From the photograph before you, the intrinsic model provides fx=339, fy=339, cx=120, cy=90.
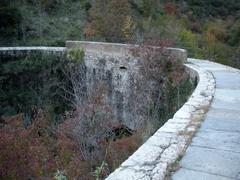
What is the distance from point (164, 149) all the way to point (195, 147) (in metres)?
0.42

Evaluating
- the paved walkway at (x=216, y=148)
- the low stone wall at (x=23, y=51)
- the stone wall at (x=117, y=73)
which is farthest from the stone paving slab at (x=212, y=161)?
the low stone wall at (x=23, y=51)

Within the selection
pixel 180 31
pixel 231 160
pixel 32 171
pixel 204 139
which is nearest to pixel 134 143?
pixel 32 171

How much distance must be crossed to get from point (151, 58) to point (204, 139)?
28.1 ft

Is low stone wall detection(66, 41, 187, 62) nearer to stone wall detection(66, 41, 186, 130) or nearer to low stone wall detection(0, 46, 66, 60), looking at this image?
stone wall detection(66, 41, 186, 130)

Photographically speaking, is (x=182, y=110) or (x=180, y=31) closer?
(x=182, y=110)

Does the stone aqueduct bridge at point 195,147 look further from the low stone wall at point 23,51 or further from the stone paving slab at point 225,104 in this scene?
the low stone wall at point 23,51

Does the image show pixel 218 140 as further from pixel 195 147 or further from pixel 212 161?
pixel 212 161

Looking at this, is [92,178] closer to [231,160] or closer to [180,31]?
[231,160]

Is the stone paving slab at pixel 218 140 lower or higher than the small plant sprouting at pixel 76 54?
higher

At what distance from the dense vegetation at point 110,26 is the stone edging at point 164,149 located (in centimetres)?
1217

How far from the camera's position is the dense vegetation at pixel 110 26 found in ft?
64.7

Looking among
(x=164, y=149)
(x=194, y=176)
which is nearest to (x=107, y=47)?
(x=164, y=149)

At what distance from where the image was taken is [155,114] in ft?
40.0

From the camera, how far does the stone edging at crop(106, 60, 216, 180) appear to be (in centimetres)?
330
